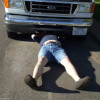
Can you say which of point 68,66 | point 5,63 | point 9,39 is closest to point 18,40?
point 9,39

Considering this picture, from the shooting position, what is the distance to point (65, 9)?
5.38m

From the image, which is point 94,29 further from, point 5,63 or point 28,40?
point 5,63

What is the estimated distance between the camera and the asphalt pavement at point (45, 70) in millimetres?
3768

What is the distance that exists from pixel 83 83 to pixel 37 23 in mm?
2148

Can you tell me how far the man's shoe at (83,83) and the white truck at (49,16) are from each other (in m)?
1.96

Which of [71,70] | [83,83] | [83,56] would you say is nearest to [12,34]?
[83,56]

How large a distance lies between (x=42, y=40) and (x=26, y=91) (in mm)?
1564

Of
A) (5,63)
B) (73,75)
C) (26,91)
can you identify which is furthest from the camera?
(5,63)

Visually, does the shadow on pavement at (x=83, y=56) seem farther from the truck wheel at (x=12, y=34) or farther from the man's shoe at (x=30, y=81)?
the truck wheel at (x=12, y=34)

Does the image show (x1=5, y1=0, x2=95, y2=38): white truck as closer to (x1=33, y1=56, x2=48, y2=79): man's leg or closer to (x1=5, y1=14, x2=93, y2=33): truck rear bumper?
(x1=5, y1=14, x2=93, y2=33): truck rear bumper

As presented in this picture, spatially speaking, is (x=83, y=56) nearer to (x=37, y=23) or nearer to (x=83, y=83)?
(x=37, y=23)

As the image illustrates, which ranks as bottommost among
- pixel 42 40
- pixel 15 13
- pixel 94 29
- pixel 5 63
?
pixel 94 29

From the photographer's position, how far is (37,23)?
17.5 feet

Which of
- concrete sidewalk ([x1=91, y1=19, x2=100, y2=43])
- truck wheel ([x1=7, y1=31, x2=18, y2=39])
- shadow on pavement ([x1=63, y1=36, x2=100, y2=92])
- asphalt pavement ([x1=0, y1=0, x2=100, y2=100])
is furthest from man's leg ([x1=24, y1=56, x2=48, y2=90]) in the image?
concrete sidewalk ([x1=91, y1=19, x2=100, y2=43])
